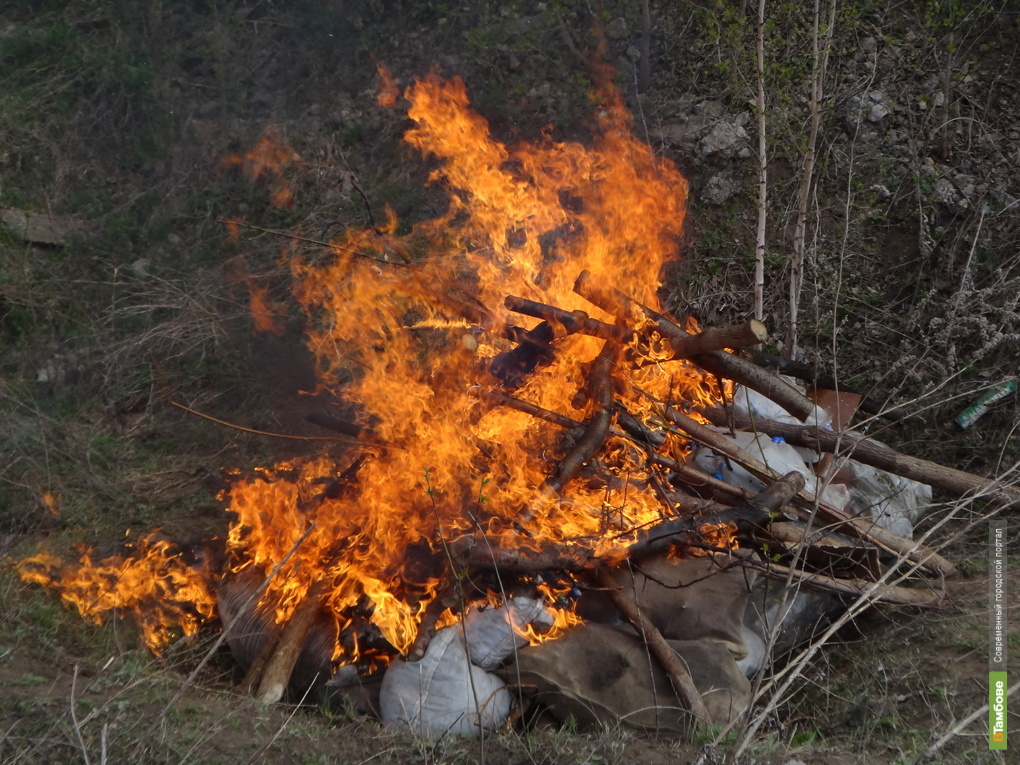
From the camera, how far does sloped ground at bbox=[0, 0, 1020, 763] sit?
3.83 meters

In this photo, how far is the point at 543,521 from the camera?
460 cm

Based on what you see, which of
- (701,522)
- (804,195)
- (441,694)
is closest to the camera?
(441,694)

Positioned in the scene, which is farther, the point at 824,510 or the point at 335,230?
the point at 335,230

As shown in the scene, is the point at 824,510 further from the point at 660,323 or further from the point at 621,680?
the point at 621,680

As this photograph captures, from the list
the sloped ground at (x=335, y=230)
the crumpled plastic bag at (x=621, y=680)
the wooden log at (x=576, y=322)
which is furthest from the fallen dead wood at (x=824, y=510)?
the crumpled plastic bag at (x=621, y=680)

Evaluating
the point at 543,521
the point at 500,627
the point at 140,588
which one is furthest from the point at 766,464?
the point at 140,588

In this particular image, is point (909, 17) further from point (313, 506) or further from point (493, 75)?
point (313, 506)

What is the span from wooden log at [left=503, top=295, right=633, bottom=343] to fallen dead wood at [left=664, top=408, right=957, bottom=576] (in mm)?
631

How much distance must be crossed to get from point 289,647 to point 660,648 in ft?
6.68

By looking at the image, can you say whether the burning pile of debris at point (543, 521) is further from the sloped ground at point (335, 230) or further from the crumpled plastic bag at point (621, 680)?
the sloped ground at point (335, 230)

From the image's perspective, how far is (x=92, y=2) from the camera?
9734 mm

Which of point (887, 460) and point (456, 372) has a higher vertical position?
point (456, 372)

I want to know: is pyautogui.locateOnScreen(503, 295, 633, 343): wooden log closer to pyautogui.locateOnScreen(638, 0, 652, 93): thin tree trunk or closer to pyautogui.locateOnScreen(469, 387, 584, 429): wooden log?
pyautogui.locateOnScreen(469, 387, 584, 429): wooden log

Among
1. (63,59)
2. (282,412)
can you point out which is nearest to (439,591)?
(282,412)
